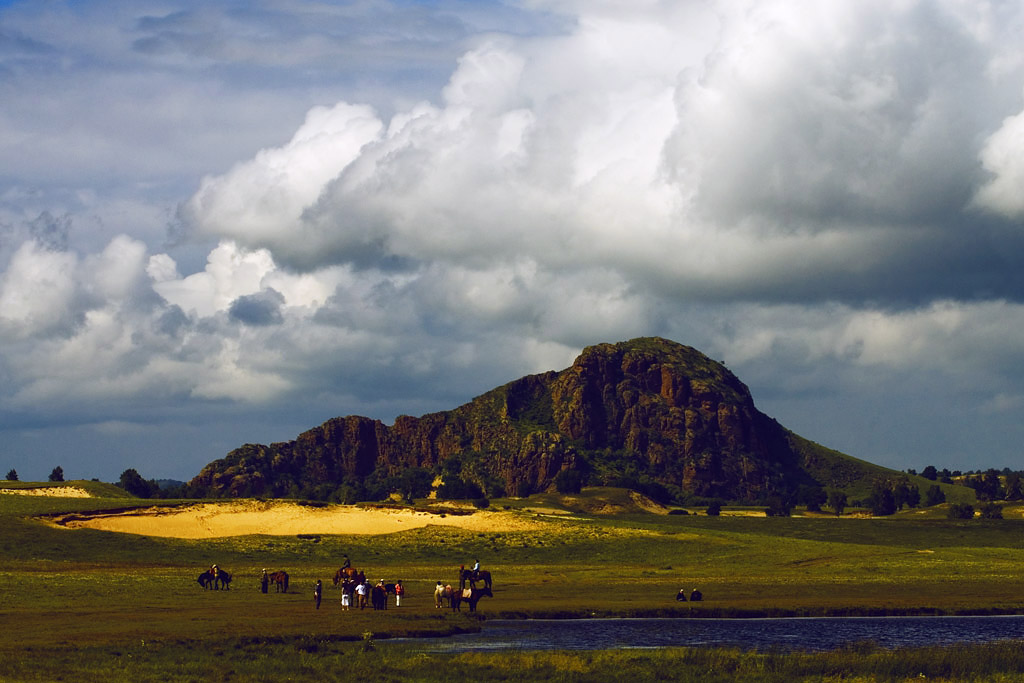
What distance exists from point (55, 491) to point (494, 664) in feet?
446

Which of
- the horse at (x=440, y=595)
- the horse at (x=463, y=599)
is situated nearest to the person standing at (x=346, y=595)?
the horse at (x=440, y=595)

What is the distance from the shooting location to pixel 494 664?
47.2 meters

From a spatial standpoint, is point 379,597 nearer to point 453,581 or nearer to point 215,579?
point 215,579

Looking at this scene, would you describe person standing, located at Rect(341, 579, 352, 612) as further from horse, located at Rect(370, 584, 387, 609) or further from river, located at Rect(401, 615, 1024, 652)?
river, located at Rect(401, 615, 1024, 652)

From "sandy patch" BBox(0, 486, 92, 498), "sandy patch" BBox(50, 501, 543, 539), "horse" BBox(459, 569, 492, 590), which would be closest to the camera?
"horse" BBox(459, 569, 492, 590)

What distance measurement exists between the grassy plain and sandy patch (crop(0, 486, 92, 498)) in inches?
746

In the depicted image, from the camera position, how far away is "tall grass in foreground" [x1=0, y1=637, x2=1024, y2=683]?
144 feet

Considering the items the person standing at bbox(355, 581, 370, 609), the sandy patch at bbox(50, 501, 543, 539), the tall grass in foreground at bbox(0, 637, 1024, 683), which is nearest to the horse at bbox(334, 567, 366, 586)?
the person standing at bbox(355, 581, 370, 609)

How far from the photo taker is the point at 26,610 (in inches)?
2493

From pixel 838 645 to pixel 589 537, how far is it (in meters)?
72.9

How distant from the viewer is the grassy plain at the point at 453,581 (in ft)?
153

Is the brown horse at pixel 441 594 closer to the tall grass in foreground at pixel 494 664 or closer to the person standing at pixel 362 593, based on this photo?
the person standing at pixel 362 593

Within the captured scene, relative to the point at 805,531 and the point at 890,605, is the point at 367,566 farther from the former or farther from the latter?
the point at 805,531

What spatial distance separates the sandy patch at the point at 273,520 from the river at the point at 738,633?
7084cm
